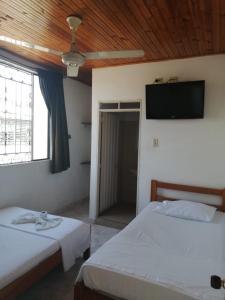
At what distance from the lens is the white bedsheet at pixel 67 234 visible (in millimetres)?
2477

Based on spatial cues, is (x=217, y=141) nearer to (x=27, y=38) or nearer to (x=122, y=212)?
(x=122, y=212)

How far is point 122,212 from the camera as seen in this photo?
452 cm

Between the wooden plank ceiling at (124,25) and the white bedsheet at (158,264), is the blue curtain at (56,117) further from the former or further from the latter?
the white bedsheet at (158,264)

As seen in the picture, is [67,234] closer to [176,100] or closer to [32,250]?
[32,250]

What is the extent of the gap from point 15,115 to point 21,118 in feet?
0.40

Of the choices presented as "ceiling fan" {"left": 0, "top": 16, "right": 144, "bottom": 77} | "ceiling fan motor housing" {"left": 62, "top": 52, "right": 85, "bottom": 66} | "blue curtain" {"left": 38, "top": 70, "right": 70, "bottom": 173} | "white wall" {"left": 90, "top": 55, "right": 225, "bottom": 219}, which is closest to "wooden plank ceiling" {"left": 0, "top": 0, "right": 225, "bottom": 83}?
"ceiling fan" {"left": 0, "top": 16, "right": 144, "bottom": 77}

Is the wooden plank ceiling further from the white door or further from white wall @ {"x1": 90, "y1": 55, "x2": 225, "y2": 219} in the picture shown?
the white door

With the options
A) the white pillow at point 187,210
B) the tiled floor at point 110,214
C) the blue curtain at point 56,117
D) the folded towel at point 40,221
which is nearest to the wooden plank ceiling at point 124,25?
the blue curtain at point 56,117

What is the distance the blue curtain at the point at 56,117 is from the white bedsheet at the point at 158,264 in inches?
84.7

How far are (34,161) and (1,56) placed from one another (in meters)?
1.62

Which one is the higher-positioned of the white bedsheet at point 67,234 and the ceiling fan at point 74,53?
the ceiling fan at point 74,53

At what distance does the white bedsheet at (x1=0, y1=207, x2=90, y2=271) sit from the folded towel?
51 millimetres

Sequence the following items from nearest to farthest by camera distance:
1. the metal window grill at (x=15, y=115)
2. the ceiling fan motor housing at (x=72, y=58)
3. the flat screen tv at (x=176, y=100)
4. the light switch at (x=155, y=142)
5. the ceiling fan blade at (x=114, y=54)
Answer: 1. the ceiling fan motor housing at (x=72, y=58)
2. the ceiling fan blade at (x=114, y=54)
3. the flat screen tv at (x=176, y=100)
4. the metal window grill at (x=15, y=115)
5. the light switch at (x=155, y=142)

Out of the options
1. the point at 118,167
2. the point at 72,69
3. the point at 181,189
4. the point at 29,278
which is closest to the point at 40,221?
the point at 29,278
